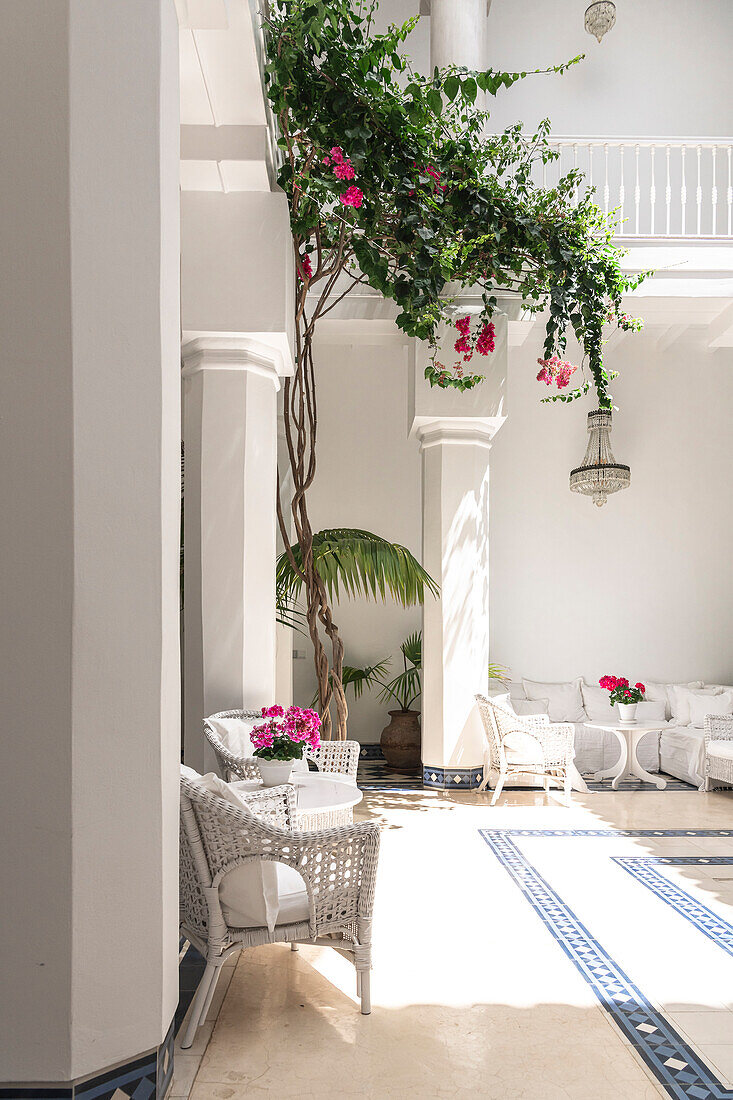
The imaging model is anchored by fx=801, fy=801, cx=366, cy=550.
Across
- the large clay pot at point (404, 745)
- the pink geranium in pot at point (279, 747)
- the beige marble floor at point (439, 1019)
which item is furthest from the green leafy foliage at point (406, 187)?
the large clay pot at point (404, 745)

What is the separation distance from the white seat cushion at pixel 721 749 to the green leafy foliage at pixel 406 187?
3266 mm

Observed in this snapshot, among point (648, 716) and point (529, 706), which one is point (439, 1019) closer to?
point (529, 706)

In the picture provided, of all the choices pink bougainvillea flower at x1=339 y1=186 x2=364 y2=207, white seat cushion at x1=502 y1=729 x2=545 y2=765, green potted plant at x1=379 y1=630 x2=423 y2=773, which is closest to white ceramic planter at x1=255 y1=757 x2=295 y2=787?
pink bougainvillea flower at x1=339 y1=186 x2=364 y2=207

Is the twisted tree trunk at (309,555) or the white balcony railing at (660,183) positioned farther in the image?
the white balcony railing at (660,183)

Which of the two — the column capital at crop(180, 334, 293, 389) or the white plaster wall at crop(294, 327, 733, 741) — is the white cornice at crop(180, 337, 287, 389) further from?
the white plaster wall at crop(294, 327, 733, 741)

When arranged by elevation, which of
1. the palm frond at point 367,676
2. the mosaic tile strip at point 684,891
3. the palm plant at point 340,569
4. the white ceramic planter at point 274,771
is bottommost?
the mosaic tile strip at point 684,891

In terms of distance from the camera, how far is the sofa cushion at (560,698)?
793cm

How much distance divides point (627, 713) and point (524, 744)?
1.29 metres

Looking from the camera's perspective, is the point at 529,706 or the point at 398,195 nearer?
the point at 398,195

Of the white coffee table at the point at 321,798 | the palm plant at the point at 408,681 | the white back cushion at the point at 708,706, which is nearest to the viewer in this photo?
the white coffee table at the point at 321,798

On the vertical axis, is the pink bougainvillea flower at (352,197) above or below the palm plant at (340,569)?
above

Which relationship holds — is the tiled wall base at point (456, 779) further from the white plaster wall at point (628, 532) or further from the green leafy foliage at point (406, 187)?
the green leafy foliage at point (406, 187)

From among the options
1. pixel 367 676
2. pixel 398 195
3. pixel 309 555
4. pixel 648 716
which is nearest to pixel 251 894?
pixel 309 555

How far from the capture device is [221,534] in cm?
447
